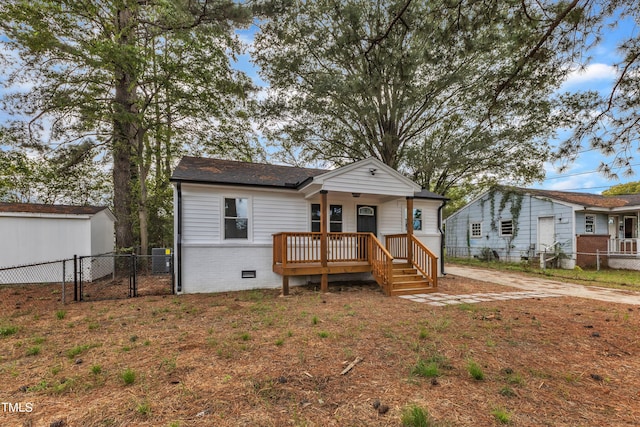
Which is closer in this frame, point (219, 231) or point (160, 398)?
point (160, 398)

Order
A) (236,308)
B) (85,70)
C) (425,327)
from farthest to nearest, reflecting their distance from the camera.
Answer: (85,70), (236,308), (425,327)

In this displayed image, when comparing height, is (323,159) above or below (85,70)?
below

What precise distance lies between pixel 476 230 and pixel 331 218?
1414 centimetres

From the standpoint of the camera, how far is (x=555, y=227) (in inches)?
607

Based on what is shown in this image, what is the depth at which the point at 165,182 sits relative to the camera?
1360cm

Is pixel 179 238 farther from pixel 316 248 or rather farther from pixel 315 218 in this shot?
pixel 315 218

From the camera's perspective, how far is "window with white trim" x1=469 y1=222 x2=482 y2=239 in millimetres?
19450

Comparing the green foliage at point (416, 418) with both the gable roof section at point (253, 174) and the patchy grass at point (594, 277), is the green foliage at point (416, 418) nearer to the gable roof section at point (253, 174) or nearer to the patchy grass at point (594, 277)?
the gable roof section at point (253, 174)

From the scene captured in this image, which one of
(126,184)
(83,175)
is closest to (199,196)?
(126,184)

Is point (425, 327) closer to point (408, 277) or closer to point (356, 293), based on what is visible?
point (356, 293)

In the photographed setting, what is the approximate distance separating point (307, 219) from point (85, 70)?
32.2 ft

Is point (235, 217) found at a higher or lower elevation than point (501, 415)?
higher

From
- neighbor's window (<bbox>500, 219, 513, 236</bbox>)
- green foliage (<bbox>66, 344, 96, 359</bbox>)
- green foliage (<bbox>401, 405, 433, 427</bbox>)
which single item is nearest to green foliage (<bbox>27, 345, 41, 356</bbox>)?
green foliage (<bbox>66, 344, 96, 359</bbox>)

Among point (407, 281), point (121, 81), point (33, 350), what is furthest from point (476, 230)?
point (33, 350)
